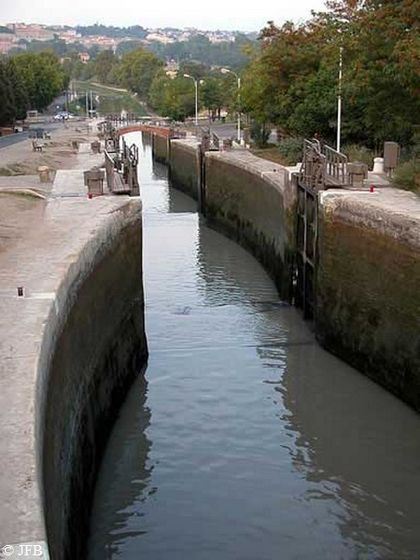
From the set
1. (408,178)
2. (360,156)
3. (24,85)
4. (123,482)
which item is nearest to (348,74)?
(360,156)

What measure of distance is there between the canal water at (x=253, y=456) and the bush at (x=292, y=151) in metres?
13.1

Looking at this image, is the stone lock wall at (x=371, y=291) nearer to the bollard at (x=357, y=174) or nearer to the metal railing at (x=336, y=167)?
the bollard at (x=357, y=174)

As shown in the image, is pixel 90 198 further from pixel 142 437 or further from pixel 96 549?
pixel 96 549

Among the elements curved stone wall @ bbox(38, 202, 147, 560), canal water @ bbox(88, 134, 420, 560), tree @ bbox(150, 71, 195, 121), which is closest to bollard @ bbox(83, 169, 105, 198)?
curved stone wall @ bbox(38, 202, 147, 560)

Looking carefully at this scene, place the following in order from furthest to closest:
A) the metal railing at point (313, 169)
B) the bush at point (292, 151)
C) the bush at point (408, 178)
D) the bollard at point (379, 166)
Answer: the bush at point (292, 151) < the bollard at point (379, 166) < the bush at point (408, 178) < the metal railing at point (313, 169)

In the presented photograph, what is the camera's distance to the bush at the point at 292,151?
29705 mm

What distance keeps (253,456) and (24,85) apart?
7147 centimetres

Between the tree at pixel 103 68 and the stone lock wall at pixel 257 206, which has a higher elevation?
the tree at pixel 103 68

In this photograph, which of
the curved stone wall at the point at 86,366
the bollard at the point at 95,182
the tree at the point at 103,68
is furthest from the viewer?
the tree at the point at 103,68

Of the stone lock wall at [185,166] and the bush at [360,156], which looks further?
the stone lock wall at [185,166]

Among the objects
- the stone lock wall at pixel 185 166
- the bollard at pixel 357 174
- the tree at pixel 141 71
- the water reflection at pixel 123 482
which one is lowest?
the water reflection at pixel 123 482

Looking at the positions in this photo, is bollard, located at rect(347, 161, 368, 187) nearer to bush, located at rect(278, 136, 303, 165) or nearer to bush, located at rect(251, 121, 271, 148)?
bush, located at rect(278, 136, 303, 165)

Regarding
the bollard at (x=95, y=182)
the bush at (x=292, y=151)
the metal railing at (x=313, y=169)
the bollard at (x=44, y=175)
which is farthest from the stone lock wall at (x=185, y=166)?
the bollard at (x=95, y=182)

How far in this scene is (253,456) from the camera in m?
11.2
